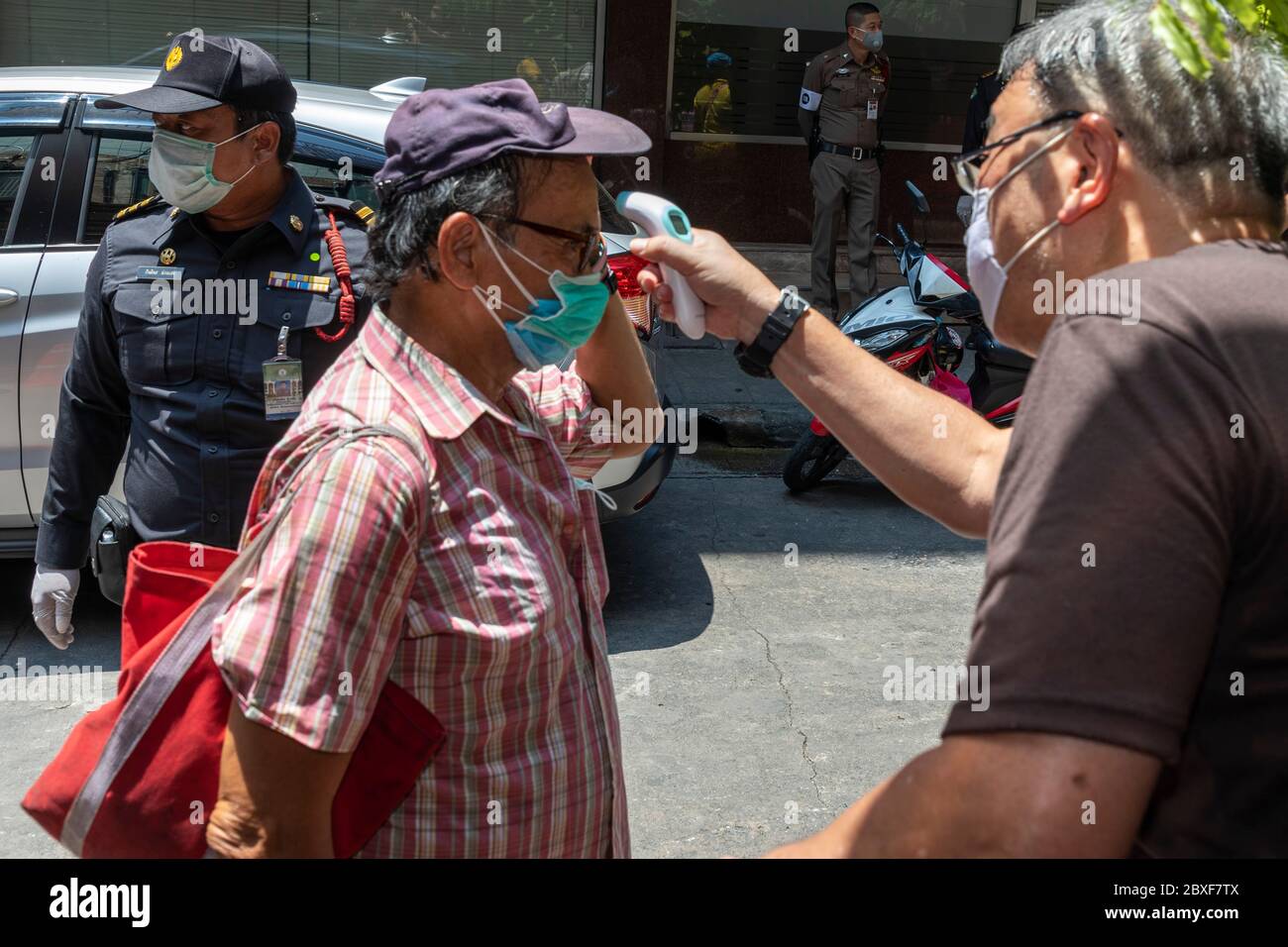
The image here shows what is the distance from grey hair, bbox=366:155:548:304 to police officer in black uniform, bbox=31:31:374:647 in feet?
3.16

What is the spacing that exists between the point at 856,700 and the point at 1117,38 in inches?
136

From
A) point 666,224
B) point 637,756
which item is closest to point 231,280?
point 666,224

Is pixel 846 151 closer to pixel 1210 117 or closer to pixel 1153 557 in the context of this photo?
pixel 1210 117

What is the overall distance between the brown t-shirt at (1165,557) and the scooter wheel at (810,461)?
5612 millimetres

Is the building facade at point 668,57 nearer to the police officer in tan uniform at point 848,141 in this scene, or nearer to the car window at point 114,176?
the police officer in tan uniform at point 848,141

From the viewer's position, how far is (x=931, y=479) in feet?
6.41

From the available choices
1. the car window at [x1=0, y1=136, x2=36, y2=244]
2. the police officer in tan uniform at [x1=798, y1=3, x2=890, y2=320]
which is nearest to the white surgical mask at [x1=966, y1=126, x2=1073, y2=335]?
the car window at [x1=0, y1=136, x2=36, y2=244]

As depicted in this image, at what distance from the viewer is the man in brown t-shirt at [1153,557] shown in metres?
1.06

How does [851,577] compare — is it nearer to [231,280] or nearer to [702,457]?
[702,457]

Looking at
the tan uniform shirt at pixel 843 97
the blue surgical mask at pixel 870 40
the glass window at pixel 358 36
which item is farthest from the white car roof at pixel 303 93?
the blue surgical mask at pixel 870 40

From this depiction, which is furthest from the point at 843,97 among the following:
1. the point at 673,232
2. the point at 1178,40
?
the point at 1178,40

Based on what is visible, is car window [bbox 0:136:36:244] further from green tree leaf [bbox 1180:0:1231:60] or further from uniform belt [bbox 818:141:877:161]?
uniform belt [bbox 818:141:877:161]

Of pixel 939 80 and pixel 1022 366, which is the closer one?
pixel 1022 366

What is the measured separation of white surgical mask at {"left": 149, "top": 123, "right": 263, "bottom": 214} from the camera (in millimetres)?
2975
